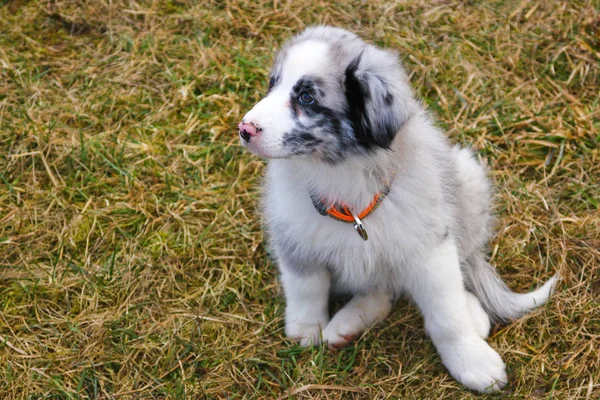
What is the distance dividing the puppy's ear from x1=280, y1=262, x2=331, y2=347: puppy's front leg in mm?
885

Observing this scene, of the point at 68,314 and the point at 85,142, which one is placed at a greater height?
the point at 85,142

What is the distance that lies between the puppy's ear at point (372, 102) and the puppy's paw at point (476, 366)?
116cm

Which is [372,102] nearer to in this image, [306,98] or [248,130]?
[306,98]

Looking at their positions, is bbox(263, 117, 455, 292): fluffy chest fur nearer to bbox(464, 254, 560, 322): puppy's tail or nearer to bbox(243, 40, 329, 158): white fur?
bbox(243, 40, 329, 158): white fur

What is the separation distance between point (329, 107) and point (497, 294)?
1447mm

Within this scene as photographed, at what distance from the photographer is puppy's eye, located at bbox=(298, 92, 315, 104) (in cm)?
264

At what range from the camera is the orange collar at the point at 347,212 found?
293 centimetres

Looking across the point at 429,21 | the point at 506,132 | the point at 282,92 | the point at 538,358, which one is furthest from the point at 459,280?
the point at 429,21

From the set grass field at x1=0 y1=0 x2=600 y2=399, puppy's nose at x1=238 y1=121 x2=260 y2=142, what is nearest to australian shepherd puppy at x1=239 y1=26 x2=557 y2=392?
puppy's nose at x1=238 y1=121 x2=260 y2=142

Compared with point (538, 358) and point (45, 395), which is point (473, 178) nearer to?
point (538, 358)

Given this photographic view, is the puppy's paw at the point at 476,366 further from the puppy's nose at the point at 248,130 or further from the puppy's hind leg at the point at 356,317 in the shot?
the puppy's nose at the point at 248,130

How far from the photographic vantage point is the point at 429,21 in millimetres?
4992

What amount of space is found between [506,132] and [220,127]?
5.86ft

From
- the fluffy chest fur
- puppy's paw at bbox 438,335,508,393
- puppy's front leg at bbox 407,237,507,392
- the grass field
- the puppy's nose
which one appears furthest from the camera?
the grass field
